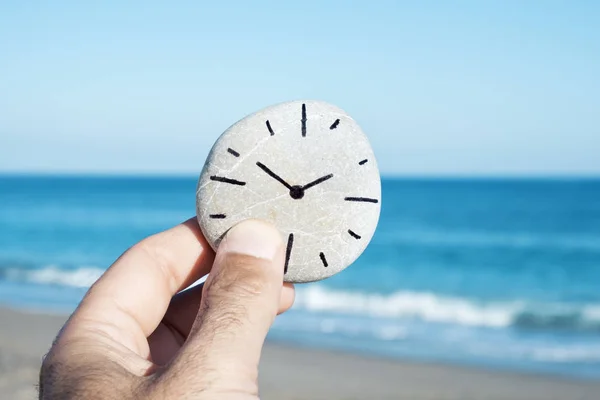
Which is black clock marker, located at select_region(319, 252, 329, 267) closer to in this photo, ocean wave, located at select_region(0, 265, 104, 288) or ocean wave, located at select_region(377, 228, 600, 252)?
ocean wave, located at select_region(0, 265, 104, 288)

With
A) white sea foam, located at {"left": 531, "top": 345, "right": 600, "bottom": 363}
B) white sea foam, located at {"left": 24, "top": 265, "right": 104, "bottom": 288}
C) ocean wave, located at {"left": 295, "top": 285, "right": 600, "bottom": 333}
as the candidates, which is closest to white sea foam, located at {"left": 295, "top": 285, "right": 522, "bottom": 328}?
ocean wave, located at {"left": 295, "top": 285, "right": 600, "bottom": 333}

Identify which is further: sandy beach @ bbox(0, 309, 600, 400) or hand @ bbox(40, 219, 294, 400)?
sandy beach @ bbox(0, 309, 600, 400)

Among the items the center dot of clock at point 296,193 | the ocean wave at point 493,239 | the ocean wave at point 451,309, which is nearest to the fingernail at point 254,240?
the center dot of clock at point 296,193

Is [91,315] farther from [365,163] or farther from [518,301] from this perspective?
[518,301]

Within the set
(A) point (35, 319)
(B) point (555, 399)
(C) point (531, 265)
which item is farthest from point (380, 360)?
(C) point (531, 265)

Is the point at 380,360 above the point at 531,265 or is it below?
below

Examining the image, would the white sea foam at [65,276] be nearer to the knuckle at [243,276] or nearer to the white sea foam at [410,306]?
the white sea foam at [410,306]
